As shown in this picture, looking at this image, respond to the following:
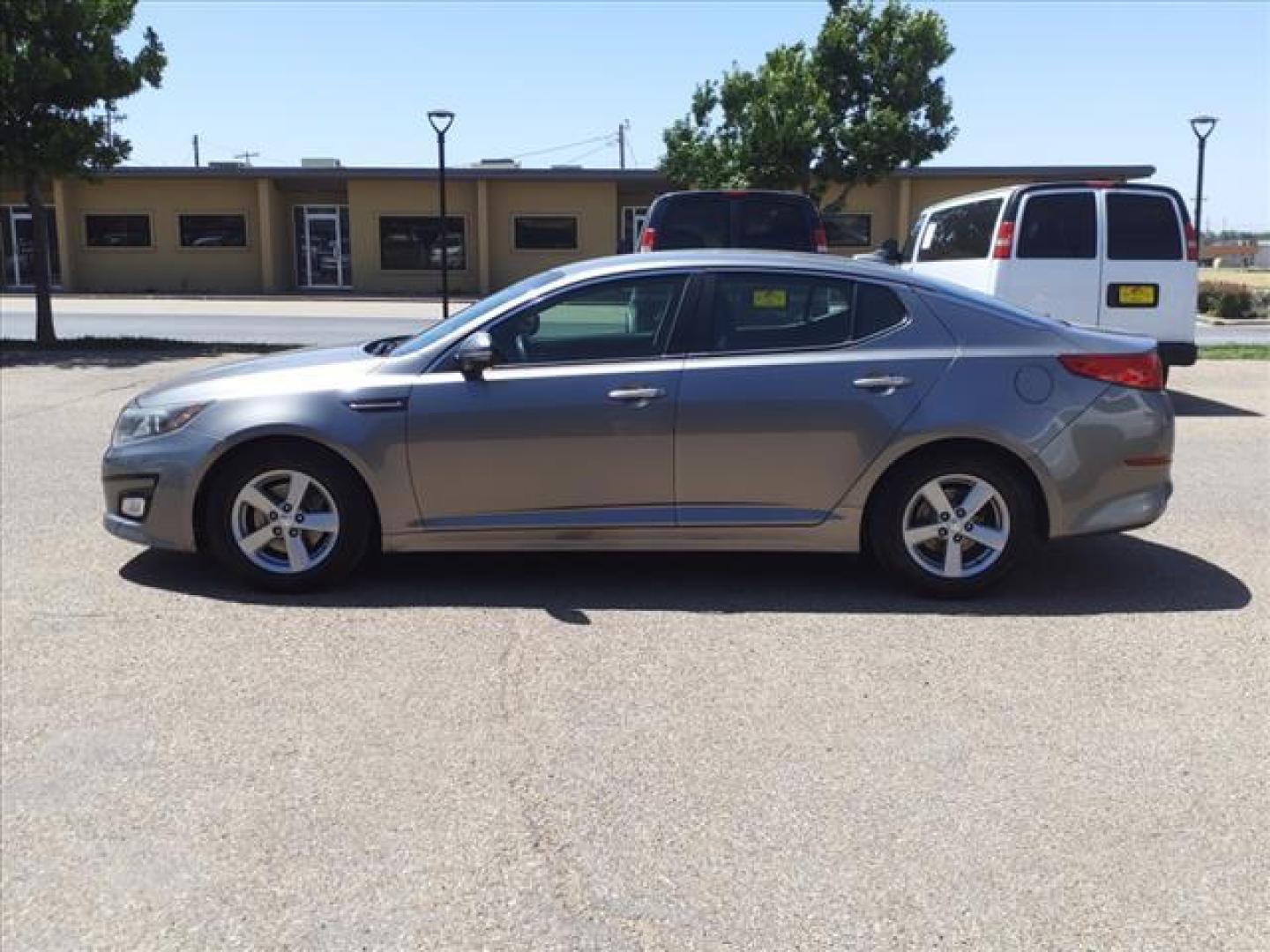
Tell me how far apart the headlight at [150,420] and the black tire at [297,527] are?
303 mm

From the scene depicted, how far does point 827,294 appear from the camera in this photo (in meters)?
5.45

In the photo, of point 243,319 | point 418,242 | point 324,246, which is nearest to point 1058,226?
point 243,319

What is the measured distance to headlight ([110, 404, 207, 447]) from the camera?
17.9 ft

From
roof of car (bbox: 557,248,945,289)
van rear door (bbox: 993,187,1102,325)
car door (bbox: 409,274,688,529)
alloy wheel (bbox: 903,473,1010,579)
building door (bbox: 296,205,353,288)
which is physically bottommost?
alloy wheel (bbox: 903,473,1010,579)

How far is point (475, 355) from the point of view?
5.25 m

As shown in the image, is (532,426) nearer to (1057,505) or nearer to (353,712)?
(353,712)

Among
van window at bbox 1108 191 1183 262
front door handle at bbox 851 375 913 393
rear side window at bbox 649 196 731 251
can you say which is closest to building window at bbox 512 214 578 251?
rear side window at bbox 649 196 731 251

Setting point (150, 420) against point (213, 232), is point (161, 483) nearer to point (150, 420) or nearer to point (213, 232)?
point (150, 420)

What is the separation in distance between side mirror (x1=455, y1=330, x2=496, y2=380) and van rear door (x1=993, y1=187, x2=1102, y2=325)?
6853 mm

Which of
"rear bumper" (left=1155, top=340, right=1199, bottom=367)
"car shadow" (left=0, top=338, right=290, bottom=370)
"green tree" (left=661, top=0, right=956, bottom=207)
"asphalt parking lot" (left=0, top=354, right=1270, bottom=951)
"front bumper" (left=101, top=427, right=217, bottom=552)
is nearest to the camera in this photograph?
"asphalt parking lot" (left=0, top=354, right=1270, bottom=951)

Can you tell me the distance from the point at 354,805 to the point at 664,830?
2.99 feet

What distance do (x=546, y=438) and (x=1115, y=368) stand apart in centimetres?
260

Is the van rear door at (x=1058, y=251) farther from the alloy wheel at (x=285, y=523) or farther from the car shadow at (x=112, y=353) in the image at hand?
the car shadow at (x=112, y=353)

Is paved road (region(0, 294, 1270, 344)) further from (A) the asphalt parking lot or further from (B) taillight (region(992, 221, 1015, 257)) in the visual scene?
(A) the asphalt parking lot
